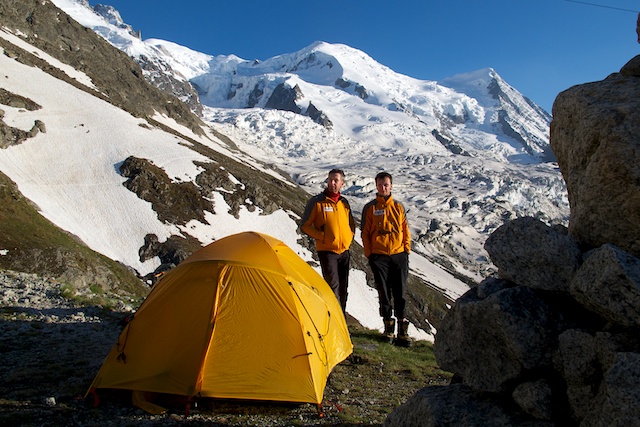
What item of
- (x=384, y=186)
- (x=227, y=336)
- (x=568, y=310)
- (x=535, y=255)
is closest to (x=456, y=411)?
(x=568, y=310)

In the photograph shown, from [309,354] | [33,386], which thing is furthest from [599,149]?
[33,386]

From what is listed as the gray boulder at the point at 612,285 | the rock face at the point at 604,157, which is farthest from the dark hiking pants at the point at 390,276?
the gray boulder at the point at 612,285

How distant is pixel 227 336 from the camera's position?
804 centimetres

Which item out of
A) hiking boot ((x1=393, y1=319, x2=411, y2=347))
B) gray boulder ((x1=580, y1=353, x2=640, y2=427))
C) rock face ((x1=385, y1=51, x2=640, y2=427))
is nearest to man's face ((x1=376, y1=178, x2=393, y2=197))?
hiking boot ((x1=393, y1=319, x2=411, y2=347))

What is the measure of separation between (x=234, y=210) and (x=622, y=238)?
56.3 metres

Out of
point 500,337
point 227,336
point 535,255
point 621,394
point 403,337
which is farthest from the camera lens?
point 403,337

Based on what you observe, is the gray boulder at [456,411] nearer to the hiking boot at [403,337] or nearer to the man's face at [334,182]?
the man's face at [334,182]

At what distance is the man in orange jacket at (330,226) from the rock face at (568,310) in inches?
233

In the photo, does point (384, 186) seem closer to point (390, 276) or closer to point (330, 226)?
point (330, 226)

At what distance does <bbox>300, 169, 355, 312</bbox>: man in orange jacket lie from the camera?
11555mm

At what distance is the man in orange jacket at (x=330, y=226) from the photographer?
11555 millimetres

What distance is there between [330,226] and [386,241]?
1.52 m

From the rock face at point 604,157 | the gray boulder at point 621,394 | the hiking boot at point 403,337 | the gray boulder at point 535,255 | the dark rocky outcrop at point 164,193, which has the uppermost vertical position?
the dark rocky outcrop at point 164,193

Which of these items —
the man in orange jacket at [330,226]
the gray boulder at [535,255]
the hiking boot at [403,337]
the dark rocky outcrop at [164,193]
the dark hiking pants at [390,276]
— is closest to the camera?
the gray boulder at [535,255]
